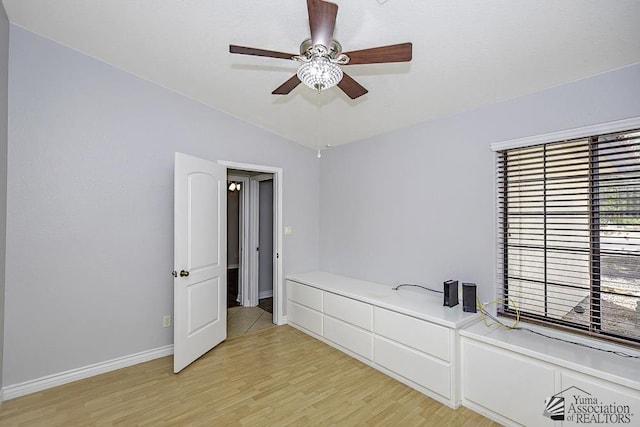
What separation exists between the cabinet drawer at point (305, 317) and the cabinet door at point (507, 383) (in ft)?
5.53

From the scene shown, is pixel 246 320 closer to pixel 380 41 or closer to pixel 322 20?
pixel 380 41

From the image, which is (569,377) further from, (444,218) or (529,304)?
(444,218)

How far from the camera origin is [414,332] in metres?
2.58

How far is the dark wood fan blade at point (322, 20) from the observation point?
1421 mm

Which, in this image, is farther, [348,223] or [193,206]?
[348,223]

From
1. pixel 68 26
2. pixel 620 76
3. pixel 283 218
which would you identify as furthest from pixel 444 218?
pixel 68 26

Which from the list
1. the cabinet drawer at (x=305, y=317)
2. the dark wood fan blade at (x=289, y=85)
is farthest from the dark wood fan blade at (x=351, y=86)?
the cabinet drawer at (x=305, y=317)

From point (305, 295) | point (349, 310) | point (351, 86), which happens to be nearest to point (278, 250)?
point (305, 295)

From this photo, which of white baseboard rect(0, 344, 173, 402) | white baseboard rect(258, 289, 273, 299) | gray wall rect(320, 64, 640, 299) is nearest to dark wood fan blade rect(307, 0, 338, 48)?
gray wall rect(320, 64, 640, 299)

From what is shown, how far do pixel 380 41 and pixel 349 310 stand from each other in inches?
96.7

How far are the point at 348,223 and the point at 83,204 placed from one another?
282cm

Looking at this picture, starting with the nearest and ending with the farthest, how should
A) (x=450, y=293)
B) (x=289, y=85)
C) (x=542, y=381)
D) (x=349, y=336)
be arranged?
(x=542, y=381) < (x=289, y=85) < (x=450, y=293) < (x=349, y=336)

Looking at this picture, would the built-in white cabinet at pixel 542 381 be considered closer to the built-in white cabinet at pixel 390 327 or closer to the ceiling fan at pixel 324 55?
the built-in white cabinet at pixel 390 327

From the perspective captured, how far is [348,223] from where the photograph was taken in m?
4.02
